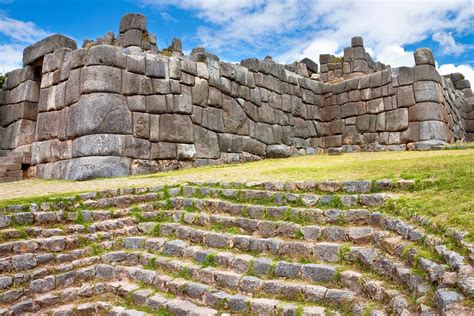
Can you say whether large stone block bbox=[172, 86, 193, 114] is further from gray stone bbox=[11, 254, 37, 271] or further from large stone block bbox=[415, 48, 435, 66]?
large stone block bbox=[415, 48, 435, 66]

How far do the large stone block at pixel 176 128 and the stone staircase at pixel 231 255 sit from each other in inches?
149

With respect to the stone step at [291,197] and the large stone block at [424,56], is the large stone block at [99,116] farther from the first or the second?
the large stone block at [424,56]

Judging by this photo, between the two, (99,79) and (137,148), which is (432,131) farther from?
(99,79)

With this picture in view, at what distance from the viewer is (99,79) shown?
9773mm

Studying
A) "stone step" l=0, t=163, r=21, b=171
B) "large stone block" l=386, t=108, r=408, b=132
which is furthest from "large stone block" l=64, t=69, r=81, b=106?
"large stone block" l=386, t=108, r=408, b=132

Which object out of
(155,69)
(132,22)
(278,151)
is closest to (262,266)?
(155,69)

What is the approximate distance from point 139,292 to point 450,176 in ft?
14.5

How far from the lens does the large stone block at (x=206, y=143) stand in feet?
37.6

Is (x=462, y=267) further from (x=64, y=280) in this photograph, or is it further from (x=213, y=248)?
(x=64, y=280)

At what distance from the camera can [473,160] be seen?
260 inches

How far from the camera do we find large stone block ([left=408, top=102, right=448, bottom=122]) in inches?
480

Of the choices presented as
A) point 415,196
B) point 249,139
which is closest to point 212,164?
point 249,139

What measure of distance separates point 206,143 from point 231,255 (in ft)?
22.0

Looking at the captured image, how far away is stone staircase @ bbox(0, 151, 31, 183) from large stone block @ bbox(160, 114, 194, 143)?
408 cm
